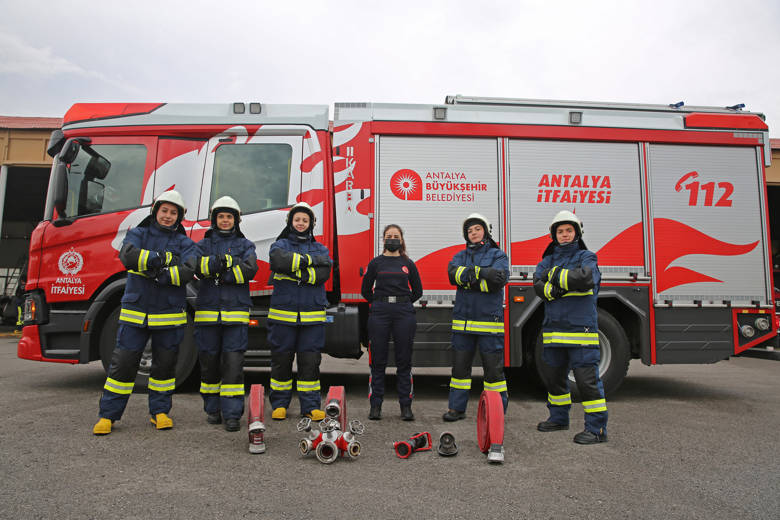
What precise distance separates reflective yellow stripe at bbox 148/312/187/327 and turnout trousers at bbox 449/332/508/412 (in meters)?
2.38

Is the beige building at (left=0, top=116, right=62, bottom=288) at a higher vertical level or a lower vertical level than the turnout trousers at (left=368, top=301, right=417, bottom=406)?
higher

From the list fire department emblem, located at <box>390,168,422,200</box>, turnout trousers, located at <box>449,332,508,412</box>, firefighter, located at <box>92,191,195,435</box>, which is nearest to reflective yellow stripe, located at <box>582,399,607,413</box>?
turnout trousers, located at <box>449,332,508,412</box>

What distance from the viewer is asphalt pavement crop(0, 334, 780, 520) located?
247cm

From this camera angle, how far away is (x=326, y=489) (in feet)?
8.87

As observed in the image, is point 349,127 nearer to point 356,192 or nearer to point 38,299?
point 356,192

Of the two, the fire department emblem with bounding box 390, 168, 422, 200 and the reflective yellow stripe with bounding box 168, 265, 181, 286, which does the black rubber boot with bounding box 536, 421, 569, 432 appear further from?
the reflective yellow stripe with bounding box 168, 265, 181, 286

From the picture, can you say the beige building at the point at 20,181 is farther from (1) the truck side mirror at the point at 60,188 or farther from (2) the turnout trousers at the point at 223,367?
(2) the turnout trousers at the point at 223,367

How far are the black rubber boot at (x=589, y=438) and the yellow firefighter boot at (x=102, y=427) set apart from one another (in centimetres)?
362

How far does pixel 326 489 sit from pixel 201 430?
1.66 m

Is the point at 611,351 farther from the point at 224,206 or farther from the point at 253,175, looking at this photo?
the point at 253,175

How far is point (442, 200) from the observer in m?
5.25

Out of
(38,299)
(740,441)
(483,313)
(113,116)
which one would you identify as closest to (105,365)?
(38,299)

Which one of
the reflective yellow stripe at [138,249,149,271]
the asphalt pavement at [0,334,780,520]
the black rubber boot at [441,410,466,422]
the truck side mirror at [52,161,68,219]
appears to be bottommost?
the asphalt pavement at [0,334,780,520]

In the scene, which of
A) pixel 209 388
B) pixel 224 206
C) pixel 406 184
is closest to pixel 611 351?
pixel 406 184
